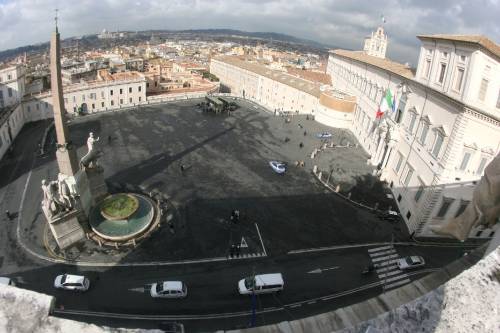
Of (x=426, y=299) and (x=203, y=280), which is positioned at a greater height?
(x=426, y=299)

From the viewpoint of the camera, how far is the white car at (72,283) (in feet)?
65.8

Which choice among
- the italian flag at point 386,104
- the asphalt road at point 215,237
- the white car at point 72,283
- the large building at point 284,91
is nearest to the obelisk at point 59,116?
the asphalt road at point 215,237

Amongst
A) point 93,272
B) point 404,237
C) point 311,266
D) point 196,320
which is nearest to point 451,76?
point 404,237

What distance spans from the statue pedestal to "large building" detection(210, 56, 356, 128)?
40.2m

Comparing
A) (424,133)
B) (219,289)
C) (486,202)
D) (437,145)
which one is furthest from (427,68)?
(486,202)

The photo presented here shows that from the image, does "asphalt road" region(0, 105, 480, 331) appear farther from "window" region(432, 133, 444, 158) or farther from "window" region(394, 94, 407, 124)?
"window" region(394, 94, 407, 124)

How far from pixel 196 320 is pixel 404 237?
1846cm

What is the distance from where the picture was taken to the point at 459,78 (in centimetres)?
2538

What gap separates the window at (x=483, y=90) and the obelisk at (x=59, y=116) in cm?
2958

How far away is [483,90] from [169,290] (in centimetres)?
2514

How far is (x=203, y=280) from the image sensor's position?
70.9ft

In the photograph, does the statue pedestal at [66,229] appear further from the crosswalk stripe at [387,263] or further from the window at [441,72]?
the window at [441,72]

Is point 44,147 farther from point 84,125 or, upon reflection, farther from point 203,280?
point 203,280

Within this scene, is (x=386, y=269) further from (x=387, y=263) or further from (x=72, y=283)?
(x=72, y=283)
